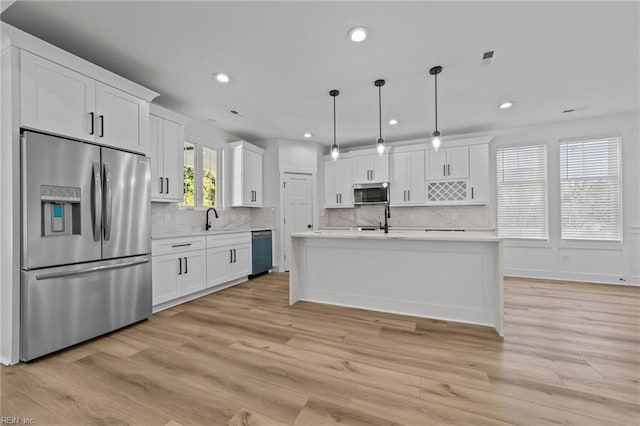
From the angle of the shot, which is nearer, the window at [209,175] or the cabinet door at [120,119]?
the cabinet door at [120,119]

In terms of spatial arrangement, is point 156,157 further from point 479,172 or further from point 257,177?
point 479,172

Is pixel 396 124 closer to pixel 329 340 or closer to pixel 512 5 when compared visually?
pixel 512 5

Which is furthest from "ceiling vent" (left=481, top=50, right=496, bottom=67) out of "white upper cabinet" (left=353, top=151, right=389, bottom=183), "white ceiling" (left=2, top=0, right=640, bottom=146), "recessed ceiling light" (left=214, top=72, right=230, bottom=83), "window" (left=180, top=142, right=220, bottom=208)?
"window" (left=180, top=142, right=220, bottom=208)

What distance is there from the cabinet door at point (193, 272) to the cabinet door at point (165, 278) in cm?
8

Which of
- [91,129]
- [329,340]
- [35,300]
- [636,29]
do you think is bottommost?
[329,340]

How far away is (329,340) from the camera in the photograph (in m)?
2.41

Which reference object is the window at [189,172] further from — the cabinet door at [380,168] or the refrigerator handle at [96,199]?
the cabinet door at [380,168]

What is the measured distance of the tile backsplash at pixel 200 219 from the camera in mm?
3882

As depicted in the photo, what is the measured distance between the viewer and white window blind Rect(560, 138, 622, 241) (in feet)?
14.5

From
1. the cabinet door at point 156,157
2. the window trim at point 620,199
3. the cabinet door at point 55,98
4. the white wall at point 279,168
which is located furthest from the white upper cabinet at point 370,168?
the cabinet door at point 55,98

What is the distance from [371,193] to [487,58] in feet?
11.0

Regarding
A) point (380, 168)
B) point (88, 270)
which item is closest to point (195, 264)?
point (88, 270)

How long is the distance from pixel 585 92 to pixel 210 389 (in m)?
5.40

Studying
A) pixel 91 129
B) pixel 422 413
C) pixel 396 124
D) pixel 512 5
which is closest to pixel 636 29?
pixel 512 5
